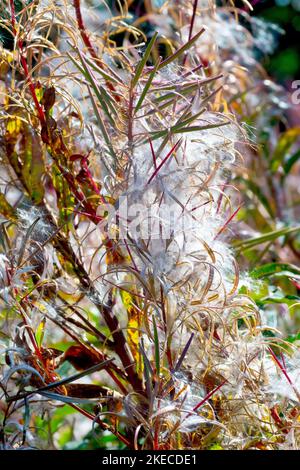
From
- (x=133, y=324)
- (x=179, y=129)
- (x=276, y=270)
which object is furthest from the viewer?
(x=276, y=270)

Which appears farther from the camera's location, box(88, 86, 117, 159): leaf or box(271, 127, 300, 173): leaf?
box(271, 127, 300, 173): leaf

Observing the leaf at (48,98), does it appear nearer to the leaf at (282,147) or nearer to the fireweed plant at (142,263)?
the fireweed plant at (142,263)

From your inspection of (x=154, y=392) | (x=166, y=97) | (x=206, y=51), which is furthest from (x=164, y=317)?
(x=206, y=51)

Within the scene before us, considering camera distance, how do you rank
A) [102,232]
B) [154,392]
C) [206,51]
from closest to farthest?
[154,392] < [102,232] < [206,51]

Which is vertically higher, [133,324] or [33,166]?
[33,166]

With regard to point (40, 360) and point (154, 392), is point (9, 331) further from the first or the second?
point (154, 392)

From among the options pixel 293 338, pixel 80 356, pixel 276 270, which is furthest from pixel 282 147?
pixel 80 356

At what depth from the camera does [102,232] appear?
2.31 ft

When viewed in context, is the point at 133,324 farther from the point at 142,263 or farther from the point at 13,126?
Answer: the point at 13,126

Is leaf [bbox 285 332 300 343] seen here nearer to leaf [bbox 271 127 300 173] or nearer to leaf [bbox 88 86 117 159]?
leaf [bbox 88 86 117 159]

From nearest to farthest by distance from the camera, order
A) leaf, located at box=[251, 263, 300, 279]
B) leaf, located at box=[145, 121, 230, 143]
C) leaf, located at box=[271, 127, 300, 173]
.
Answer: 1. leaf, located at box=[145, 121, 230, 143]
2. leaf, located at box=[251, 263, 300, 279]
3. leaf, located at box=[271, 127, 300, 173]

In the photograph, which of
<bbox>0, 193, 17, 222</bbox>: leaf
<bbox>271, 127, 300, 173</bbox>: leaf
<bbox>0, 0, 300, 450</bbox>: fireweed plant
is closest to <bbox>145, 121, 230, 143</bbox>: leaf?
<bbox>0, 0, 300, 450</bbox>: fireweed plant

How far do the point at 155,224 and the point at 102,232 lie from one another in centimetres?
11

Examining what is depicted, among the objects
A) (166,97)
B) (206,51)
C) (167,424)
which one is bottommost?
(167,424)
